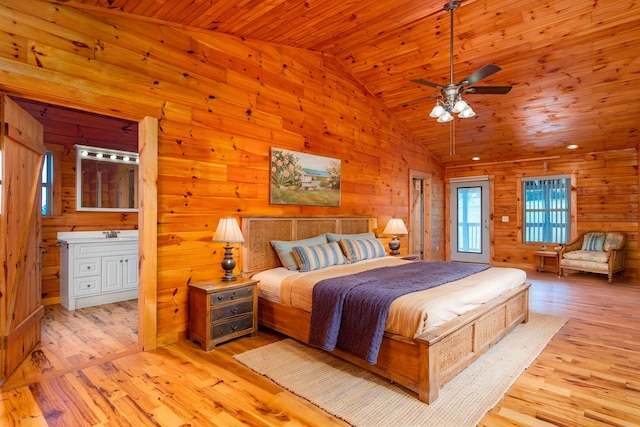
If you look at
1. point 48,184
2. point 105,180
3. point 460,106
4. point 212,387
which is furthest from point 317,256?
point 48,184

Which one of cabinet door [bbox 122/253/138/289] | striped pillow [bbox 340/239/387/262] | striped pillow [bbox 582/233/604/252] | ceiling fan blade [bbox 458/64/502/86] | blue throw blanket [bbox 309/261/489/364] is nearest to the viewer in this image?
blue throw blanket [bbox 309/261/489/364]

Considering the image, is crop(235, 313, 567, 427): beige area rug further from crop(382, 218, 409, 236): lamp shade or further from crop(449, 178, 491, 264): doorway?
crop(449, 178, 491, 264): doorway

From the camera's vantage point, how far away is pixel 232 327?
321 centimetres

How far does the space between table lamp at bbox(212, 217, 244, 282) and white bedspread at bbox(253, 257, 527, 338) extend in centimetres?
35

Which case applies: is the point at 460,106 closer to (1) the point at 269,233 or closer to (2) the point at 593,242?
(1) the point at 269,233

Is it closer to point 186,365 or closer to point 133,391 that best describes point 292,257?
point 186,365

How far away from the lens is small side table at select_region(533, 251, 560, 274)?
6.64 meters

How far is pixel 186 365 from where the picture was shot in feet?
9.06

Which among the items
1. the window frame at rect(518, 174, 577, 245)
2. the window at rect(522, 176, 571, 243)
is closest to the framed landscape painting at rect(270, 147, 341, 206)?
the window frame at rect(518, 174, 577, 245)

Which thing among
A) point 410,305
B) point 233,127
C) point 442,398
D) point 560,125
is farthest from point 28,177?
point 560,125

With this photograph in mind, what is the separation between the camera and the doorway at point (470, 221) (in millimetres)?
7907

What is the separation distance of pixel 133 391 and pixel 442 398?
2.09m

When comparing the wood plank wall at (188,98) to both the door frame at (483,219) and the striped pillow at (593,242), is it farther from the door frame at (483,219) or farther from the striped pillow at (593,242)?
the striped pillow at (593,242)

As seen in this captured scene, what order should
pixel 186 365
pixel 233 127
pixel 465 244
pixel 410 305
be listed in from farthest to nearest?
pixel 465 244 < pixel 233 127 < pixel 186 365 < pixel 410 305
